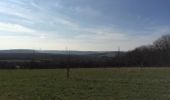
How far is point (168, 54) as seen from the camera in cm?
9338

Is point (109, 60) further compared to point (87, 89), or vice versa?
point (109, 60)

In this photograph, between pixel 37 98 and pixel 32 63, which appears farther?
pixel 32 63

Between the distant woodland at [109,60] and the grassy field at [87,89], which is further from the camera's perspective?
the distant woodland at [109,60]

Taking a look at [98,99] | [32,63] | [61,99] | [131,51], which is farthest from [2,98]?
[131,51]

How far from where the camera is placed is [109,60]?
7731 cm

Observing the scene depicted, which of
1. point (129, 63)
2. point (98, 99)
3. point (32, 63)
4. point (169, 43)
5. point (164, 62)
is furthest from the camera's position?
point (169, 43)

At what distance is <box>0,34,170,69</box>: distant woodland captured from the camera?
6549cm

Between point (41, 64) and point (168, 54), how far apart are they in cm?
4320

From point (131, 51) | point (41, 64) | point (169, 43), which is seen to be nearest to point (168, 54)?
point (131, 51)

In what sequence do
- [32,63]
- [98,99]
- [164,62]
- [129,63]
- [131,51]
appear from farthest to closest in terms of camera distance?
[131,51] → [164,62] → [129,63] → [32,63] → [98,99]

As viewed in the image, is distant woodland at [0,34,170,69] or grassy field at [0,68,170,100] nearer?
grassy field at [0,68,170,100]

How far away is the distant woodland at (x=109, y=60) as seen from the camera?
2578 inches

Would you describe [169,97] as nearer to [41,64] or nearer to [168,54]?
[41,64]

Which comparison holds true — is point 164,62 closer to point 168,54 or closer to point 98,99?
point 168,54
